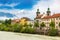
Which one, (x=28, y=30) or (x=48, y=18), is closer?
(x=28, y=30)

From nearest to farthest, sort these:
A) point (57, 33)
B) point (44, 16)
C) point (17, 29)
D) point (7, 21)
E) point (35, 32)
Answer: point (57, 33), point (35, 32), point (17, 29), point (44, 16), point (7, 21)

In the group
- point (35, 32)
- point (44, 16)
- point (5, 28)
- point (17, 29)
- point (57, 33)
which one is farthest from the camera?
point (44, 16)

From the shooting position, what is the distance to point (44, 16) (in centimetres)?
2014

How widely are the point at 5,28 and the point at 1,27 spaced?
766mm

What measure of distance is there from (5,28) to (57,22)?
4.78m

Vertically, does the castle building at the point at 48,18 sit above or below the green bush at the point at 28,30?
above

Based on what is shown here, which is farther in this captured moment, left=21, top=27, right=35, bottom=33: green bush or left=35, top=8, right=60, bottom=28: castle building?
left=35, top=8, right=60, bottom=28: castle building

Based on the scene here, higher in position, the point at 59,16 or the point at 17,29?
the point at 59,16

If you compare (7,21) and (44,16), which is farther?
(7,21)

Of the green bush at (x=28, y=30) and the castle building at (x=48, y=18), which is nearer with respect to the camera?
the green bush at (x=28, y=30)

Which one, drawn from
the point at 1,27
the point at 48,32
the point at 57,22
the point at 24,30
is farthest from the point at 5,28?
the point at 48,32

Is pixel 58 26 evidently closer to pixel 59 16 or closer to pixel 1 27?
pixel 59 16

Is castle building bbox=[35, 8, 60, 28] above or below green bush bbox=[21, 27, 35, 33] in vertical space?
above

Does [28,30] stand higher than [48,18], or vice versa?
[48,18]
